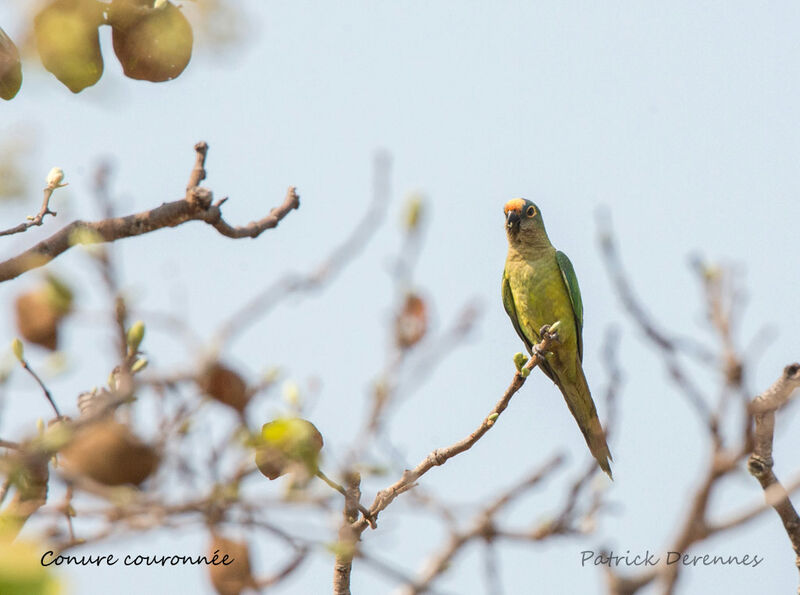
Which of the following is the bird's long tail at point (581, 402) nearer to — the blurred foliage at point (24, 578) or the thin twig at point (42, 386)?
the thin twig at point (42, 386)

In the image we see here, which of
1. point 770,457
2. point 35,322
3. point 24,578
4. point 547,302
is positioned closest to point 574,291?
point 547,302

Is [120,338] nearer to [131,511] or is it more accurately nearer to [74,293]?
[74,293]

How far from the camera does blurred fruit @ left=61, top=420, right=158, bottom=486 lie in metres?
1.63

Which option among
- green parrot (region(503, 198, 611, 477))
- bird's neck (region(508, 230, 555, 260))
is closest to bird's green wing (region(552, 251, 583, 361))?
green parrot (region(503, 198, 611, 477))

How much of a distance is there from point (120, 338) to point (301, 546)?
1.85ft

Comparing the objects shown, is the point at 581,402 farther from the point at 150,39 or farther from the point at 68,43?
the point at 68,43

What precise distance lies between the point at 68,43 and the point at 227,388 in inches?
57.5

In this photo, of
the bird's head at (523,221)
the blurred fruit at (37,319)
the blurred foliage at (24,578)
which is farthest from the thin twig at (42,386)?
the bird's head at (523,221)

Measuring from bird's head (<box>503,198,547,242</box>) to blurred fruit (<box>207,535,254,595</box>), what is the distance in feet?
20.0

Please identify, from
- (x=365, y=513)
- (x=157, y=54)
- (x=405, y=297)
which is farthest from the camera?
(x=365, y=513)

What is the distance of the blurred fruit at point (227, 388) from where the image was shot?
5.35 feet

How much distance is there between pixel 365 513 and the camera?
3080 mm

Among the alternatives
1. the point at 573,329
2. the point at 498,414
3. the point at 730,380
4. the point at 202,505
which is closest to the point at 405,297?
the point at 202,505

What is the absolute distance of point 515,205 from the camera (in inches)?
318
